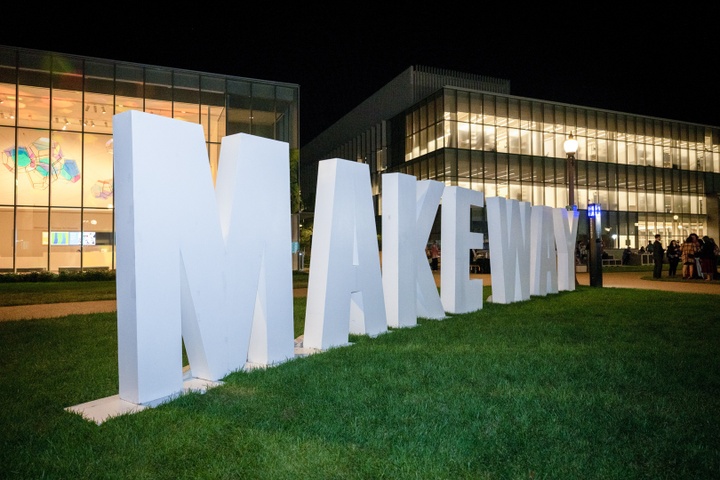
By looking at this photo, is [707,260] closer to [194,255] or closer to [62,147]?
[194,255]

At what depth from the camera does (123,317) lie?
15.7 ft

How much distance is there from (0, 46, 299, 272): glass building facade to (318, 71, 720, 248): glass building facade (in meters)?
21.7

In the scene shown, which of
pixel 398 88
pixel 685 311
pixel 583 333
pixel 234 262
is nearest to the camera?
pixel 234 262

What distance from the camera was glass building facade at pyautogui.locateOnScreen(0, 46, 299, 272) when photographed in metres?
23.5

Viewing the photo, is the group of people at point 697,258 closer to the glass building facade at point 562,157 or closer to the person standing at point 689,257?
the person standing at point 689,257

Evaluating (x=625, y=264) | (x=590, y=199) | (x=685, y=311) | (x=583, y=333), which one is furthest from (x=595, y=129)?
(x=583, y=333)

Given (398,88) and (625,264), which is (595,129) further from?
(398,88)

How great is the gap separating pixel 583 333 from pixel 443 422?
16.2 ft

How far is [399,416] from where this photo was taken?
416cm

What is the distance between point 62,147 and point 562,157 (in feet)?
120

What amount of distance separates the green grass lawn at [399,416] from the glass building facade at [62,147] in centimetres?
1887

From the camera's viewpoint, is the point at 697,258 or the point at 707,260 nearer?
the point at 707,260

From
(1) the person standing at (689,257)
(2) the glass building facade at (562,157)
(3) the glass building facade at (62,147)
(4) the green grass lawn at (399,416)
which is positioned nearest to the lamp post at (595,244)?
(1) the person standing at (689,257)

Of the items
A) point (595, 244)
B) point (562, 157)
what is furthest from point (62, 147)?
point (562, 157)
